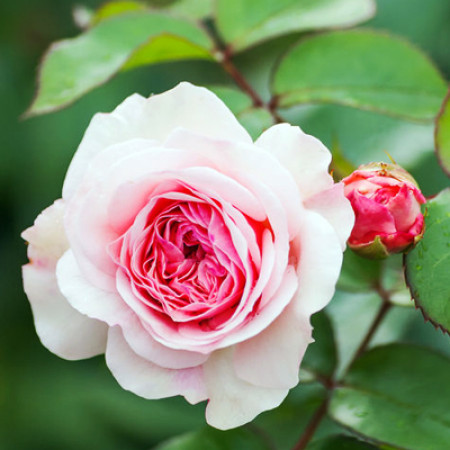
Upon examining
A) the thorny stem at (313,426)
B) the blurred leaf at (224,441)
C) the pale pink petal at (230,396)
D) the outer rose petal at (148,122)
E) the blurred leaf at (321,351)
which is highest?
the outer rose petal at (148,122)

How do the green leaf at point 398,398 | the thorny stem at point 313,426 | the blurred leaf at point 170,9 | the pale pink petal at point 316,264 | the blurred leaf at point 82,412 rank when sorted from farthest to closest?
the blurred leaf at point 82,412
the blurred leaf at point 170,9
the thorny stem at point 313,426
the green leaf at point 398,398
the pale pink petal at point 316,264

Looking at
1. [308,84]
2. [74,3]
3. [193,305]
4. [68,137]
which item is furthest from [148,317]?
[74,3]

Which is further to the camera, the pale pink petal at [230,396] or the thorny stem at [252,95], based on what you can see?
the thorny stem at [252,95]

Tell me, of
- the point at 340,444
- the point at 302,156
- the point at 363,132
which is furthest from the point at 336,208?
the point at 363,132

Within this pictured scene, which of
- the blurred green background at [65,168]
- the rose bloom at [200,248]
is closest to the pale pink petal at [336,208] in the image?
the rose bloom at [200,248]

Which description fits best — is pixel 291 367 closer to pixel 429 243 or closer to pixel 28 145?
pixel 429 243

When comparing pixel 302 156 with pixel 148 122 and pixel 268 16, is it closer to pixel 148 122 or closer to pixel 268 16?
pixel 148 122

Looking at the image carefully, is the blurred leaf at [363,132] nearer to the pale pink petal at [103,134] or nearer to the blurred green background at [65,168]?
the blurred green background at [65,168]

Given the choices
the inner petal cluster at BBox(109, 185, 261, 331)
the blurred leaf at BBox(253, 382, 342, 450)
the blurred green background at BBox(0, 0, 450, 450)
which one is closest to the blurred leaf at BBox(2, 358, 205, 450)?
the blurred green background at BBox(0, 0, 450, 450)
